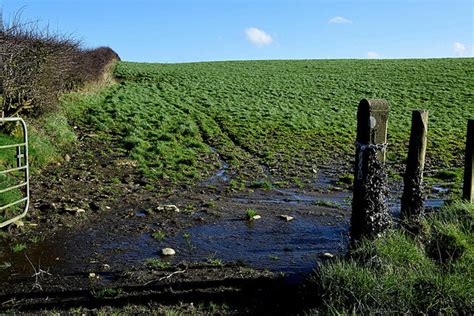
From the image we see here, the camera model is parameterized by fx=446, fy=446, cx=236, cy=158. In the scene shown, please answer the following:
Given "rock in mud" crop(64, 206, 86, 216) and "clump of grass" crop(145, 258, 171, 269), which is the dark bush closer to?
"rock in mud" crop(64, 206, 86, 216)

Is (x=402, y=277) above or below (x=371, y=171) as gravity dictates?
below

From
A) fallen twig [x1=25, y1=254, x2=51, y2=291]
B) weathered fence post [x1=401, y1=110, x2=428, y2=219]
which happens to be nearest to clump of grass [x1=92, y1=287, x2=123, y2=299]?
fallen twig [x1=25, y1=254, x2=51, y2=291]

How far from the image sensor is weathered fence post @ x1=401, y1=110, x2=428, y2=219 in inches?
263

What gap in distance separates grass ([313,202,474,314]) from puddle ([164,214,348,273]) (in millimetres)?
1024

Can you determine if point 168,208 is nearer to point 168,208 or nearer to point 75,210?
point 168,208

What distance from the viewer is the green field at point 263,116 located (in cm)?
1428

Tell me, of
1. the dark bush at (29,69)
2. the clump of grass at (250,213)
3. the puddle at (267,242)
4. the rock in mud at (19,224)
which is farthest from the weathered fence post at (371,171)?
the dark bush at (29,69)

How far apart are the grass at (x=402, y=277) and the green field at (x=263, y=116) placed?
6731 millimetres

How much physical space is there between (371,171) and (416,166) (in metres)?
1.42

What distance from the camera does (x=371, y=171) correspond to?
18.8ft

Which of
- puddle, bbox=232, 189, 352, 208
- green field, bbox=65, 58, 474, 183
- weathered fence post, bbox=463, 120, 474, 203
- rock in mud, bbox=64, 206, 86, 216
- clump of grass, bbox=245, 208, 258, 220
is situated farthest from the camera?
green field, bbox=65, 58, 474, 183

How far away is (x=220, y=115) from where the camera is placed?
71.9ft

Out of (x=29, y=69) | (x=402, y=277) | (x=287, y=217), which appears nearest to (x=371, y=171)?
(x=402, y=277)

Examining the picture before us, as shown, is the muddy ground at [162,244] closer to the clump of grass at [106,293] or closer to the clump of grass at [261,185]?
the clump of grass at [106,293]
